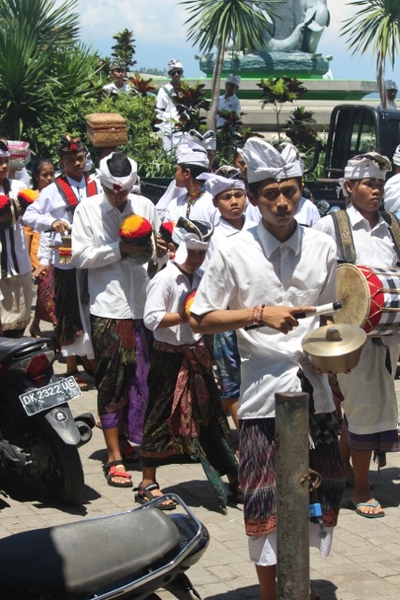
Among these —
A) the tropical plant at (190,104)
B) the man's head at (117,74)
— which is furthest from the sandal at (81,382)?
the man's head at (117,74)

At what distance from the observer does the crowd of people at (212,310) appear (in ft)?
16.8

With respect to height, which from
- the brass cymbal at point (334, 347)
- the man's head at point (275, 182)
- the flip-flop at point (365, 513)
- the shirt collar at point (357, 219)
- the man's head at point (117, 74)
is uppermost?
the man's head at point (275, 182)

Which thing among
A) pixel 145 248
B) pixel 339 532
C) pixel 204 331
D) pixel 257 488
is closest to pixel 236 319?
pixel 204 331

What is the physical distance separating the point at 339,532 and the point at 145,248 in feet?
7.22

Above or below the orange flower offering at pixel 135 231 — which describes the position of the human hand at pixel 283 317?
above

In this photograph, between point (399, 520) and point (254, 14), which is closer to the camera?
point (399, 520)

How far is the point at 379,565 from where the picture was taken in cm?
607

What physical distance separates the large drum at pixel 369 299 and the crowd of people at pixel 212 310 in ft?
1.14

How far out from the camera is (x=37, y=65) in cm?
1628

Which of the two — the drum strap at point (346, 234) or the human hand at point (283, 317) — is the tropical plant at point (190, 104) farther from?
the human hand at point (283, 317)

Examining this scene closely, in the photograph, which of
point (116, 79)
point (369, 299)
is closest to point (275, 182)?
point (369, 299)

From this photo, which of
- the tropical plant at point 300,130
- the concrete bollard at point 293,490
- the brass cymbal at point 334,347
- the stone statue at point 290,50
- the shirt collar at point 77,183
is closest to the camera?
the concrete bollard at point 293,490

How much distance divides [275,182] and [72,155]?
484 centimetres

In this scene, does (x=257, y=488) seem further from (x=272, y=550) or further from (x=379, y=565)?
(x=379, y=565)
